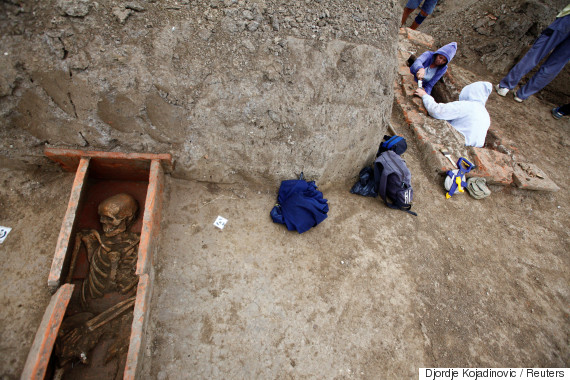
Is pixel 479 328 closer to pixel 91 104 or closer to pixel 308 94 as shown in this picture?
pixel 308 94

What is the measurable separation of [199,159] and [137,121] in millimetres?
647

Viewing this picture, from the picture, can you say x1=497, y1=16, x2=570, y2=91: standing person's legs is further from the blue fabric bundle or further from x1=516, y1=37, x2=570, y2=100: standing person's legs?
the blue fabric bundle

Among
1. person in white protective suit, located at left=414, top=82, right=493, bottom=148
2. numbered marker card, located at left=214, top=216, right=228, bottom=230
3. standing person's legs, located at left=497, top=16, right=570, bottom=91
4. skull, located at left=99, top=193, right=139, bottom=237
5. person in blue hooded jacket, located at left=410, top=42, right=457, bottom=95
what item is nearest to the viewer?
skull, located at left=99, top=193, right=139, bottom=237

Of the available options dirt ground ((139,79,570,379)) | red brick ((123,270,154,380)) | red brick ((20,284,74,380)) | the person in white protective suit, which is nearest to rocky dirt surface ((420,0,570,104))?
the person in white protective suit

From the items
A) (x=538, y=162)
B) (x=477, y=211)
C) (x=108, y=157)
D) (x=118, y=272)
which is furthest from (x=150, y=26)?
(x=538, y=162)

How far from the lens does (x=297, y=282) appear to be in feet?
8.50

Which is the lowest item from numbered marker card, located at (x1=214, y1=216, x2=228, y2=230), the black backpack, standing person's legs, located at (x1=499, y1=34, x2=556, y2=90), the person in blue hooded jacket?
numbered marker card, located at (x1=214, y1=216, x2=228, y2=230)

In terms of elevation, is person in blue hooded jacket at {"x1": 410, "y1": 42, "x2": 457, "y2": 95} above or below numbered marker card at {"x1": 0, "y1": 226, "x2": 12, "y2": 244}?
above

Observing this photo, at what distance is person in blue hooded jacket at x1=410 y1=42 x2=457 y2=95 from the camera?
15.2 feet

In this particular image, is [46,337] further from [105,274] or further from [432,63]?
[432,63]

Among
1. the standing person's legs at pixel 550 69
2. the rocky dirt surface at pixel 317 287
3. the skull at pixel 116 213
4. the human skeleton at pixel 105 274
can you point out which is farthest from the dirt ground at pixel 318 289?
the standing person's legs at pixel 550 69

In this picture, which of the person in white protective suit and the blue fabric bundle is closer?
the blue fabric bundle

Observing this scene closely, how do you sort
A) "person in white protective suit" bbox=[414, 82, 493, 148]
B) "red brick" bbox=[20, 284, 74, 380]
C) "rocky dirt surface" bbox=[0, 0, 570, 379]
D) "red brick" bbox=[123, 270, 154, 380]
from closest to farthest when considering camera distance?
1. "red brick" bbox=[20, 284, 74, 380]
2. "red brick" bbox=[123, 270, 154, 380]
3. "rocky dirt surface" bbox=[0, 0, 570, 379]
4. "person in white protective suit" bbox=[414, 82, 493, 148]

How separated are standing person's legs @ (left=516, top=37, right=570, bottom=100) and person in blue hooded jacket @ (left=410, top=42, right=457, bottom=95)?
7.39ft
